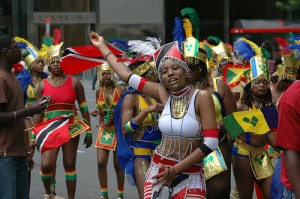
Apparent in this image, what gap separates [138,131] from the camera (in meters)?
8.08

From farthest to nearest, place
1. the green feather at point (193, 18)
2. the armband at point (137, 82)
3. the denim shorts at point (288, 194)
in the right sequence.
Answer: the green feather at point (193, 18), the armband at point (137, 82), the denim shorts at point (288, 194)

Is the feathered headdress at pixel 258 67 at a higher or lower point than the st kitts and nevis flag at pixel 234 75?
higher

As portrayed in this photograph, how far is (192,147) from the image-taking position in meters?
5.84

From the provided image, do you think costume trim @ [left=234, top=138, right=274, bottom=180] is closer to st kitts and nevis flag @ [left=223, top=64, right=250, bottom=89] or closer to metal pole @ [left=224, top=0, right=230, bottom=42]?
st kitts and nevis flag @ [left=223, top=64, right=250, bottom=89]

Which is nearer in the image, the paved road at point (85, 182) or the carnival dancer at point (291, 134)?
the carnival dancer at point (291, 134)

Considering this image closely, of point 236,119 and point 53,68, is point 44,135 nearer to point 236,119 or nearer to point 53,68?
point 53,68

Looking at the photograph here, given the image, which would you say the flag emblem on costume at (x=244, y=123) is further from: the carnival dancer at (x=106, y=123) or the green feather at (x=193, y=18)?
the carnival dancer at (x=106, y=123)

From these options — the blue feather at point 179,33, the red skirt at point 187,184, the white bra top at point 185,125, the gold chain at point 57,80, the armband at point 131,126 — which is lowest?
the red skirt at point 187,184

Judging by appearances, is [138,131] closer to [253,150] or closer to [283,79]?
[253,150]

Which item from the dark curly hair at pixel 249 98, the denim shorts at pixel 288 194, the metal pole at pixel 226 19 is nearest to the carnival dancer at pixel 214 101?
the dark curly hair at pixel 249 98

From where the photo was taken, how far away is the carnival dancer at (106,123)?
34.6 ft

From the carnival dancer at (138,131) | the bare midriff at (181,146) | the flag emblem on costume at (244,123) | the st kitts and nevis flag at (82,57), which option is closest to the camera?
the bare midriff at (181,146)

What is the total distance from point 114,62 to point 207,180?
1636 millimetres

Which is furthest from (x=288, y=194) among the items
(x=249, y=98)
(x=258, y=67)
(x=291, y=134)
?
(x=258, y=67)
